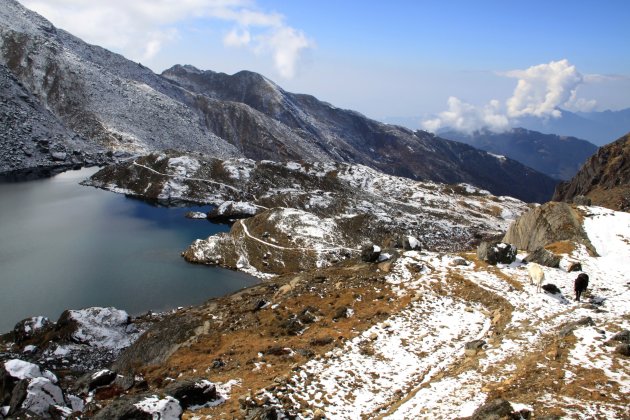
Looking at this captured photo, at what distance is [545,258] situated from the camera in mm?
42094

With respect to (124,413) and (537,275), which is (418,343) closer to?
(537,275)

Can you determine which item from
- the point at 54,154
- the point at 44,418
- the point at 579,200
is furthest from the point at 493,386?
the point at 54,154

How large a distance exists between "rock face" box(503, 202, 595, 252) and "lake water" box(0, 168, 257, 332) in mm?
45784

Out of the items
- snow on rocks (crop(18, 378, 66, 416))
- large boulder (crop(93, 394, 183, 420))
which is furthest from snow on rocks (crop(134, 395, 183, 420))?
snow on rocks (crop(18, 378, 66, 416))

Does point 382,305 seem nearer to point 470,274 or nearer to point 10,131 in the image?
A: point 470,274

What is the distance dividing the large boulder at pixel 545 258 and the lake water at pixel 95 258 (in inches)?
1899

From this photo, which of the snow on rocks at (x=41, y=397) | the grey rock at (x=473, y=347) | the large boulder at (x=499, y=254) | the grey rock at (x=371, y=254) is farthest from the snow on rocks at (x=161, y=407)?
A: the large boulder at (x=499, y=254)

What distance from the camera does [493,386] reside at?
74.1 ft

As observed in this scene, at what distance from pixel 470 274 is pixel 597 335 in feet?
48.2

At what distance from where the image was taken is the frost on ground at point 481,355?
21.4 m

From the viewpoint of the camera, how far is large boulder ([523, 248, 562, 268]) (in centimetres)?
4144

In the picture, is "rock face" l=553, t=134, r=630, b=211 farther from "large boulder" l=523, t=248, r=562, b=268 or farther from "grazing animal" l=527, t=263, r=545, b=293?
"grazing animal" l=527, t=263, r=545, b=293

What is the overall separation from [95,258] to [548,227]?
77322mm

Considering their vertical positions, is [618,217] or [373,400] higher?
[618,217]
